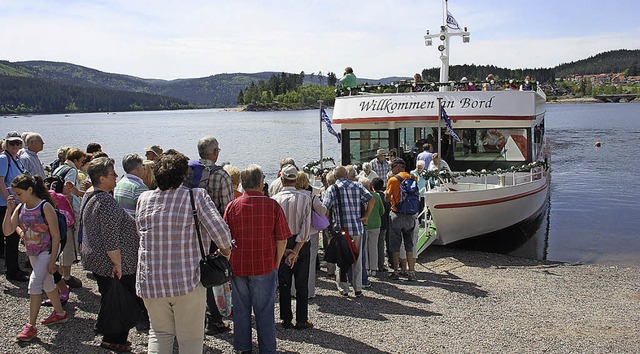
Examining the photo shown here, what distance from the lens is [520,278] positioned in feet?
31.0

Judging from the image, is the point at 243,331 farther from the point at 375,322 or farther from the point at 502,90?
the point at 502,90

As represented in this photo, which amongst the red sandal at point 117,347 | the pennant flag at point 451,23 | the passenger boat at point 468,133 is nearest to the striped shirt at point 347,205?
the red sandal at point 117,347

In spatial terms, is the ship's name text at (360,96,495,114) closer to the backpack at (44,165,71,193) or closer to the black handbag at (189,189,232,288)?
the backpack at (44,165,71,193)

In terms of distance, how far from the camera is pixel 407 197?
835 cm

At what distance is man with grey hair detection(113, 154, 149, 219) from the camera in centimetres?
530

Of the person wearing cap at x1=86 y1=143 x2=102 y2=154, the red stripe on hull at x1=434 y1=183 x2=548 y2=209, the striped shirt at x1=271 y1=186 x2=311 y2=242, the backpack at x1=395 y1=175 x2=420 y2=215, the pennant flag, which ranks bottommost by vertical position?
the red stripe on hull at x1=434 y1=183 x2=548 y2=209

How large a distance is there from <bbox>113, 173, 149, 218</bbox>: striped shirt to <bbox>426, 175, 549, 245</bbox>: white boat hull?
7.11 metres

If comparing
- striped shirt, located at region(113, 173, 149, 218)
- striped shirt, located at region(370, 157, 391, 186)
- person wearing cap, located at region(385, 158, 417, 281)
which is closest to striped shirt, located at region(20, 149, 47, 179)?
striped shirt, located at region(113, 173, 149, 218)

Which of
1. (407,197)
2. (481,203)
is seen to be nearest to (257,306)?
(407,197)

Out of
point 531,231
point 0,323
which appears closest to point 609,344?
point 0,323

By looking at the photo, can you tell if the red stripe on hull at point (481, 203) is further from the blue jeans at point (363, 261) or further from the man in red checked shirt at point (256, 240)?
the man in red checked shirt at point (256, 240)

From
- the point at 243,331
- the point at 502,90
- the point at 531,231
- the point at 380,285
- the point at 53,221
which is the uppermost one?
the point at 502,90

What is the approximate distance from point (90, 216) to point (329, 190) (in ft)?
10.4

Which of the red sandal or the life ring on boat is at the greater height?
the life ring on boat
